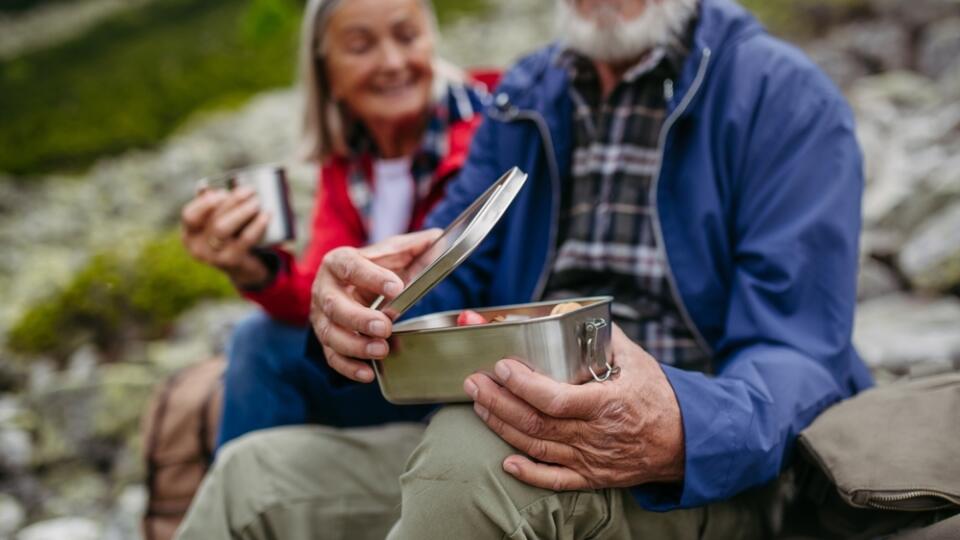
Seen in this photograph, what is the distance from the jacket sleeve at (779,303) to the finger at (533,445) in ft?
0.72

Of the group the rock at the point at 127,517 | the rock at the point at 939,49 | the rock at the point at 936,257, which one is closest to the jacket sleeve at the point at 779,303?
the rock at the point at 936,257

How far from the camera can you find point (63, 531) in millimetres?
3979

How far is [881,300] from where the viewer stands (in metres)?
4.35

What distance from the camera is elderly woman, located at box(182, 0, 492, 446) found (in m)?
2.83

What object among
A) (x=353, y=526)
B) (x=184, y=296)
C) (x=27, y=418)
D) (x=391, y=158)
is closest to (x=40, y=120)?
(x=184, y=296)

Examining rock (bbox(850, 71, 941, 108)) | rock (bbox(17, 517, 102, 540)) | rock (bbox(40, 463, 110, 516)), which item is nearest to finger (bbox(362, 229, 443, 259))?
rock (bbox(17, 517, 102, 540))

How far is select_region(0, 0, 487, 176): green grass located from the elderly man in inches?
483

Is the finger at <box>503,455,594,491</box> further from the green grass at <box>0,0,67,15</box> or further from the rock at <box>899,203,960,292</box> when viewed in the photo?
the green grass at <box>0,0,67,15</box>

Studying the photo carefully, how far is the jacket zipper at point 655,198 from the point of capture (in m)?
2.34

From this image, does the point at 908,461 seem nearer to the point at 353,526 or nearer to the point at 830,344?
the point at 830,344

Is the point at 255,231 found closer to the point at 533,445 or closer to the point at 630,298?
the point at 630,298

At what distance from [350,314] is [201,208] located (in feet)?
3.64

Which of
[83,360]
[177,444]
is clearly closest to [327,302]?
[177,444]

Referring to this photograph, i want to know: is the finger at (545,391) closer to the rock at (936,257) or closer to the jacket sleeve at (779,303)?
the jacket sleeve at (779,303)
